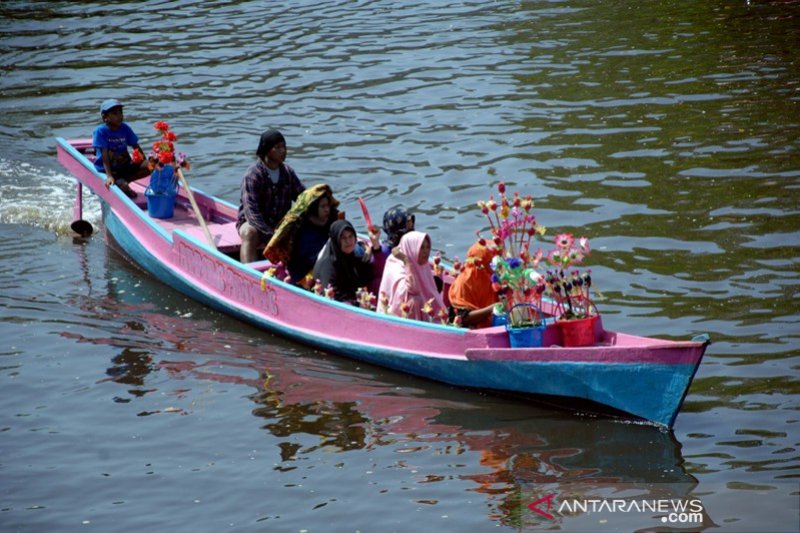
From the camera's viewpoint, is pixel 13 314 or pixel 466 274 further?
pixel 13 314

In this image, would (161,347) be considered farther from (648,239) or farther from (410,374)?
(648,239)

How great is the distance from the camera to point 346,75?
66.0 feet

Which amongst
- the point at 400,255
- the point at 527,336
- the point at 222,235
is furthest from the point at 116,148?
the point at 527,336

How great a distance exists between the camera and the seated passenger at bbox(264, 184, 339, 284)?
11.0m

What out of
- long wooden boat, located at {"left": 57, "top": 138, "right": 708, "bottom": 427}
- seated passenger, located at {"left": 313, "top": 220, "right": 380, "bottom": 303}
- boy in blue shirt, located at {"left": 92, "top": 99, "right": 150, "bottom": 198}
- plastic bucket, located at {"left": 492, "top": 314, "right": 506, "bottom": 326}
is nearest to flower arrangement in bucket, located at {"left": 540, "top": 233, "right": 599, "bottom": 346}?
long wooden boat, located at {"left": 57, "top": 138, "right": 708, "bottom": 427}

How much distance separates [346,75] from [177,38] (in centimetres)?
491

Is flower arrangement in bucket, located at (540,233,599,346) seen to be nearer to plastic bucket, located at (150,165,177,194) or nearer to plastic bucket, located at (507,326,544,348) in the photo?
plastic bucket, located at (507,326,544,348)

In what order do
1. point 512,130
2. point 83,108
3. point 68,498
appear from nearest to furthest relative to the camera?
1. point 68,498
2. point 512,130
3. point 83,108

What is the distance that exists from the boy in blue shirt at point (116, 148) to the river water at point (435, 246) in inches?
39.0

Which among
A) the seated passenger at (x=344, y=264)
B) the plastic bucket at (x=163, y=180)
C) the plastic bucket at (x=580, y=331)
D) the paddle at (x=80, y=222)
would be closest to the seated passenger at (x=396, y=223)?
the seated passenger at (x=344, y=264)

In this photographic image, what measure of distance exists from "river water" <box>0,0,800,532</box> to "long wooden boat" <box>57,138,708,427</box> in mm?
194

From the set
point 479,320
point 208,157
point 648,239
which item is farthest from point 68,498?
point 208,157

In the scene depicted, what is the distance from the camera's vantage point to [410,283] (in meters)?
9.94

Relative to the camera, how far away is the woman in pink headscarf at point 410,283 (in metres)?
9.84
